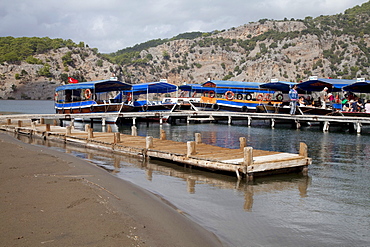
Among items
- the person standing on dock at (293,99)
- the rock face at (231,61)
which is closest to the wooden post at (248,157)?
the person standing on dock at (293,99)

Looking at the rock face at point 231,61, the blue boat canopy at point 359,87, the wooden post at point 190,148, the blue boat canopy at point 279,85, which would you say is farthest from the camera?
the rock face at point 231,61

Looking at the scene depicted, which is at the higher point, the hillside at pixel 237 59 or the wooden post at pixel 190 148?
the hillside at pixel 237 59

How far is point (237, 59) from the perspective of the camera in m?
147

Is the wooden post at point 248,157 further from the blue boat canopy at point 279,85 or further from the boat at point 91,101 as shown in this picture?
the blue boat canopy at point 279,85

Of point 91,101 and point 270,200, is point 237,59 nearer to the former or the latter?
point 91,101

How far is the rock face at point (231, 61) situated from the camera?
119750mm

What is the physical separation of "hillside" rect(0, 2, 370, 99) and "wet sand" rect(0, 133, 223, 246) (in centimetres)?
10900

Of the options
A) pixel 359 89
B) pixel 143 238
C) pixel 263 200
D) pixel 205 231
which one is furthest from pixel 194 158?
pixel 359 89

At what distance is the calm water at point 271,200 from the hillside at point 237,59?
103m

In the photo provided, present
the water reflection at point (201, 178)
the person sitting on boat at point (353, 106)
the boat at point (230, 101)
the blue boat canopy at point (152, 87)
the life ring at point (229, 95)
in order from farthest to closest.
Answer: the life ring at point (229, 95) < the boat at point (230, 101) < the blue boat canopy at point (152, 87) < the person sitting on boat at point (353, 106) < the water reflection at point (201, 178)

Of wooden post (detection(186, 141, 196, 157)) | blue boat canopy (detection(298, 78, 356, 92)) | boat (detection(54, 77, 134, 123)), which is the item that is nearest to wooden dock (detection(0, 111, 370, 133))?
boat (detection(54, 77, 134, 123))

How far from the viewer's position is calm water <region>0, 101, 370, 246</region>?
8.30m

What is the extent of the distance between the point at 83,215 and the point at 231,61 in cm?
14383

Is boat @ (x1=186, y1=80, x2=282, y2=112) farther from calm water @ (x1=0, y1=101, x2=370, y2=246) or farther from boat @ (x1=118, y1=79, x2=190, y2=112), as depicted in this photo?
calm water @ (x1=0, y1=101, x2=370, y2=246)
